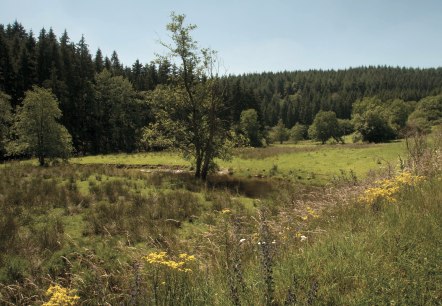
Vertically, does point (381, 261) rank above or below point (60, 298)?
above

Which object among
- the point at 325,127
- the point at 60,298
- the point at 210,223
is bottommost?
the point at 210,223

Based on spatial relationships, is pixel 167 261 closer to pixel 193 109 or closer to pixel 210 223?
pixel 210 223

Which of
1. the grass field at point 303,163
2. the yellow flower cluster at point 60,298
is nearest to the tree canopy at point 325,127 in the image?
the grass field at point 303,163

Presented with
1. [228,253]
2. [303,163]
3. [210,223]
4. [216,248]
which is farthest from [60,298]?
[303,163]

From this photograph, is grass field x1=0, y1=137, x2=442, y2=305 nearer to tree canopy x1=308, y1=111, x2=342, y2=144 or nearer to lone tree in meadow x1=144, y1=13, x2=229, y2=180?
lone tree in meadow x1=144, y1=13, x2=229, y2=180

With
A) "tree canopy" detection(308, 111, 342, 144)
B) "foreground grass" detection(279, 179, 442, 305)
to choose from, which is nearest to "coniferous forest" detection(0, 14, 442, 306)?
"foreground grass" detection(279, 179, 442, 305)

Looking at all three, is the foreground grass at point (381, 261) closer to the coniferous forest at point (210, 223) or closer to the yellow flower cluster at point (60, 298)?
the coniferous forest at point (210, 223)

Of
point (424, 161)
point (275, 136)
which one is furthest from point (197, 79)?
point (275, 136)

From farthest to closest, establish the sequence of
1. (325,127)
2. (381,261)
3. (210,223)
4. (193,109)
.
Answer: (325,127) < (193,109) < (210,223) < (381,261)

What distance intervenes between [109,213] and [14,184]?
7161 millimetres

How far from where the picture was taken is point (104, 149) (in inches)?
2468

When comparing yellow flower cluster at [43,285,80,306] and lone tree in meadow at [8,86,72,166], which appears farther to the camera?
lone tree in meadow at [8,86,72,166]

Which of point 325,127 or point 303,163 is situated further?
point 325,127

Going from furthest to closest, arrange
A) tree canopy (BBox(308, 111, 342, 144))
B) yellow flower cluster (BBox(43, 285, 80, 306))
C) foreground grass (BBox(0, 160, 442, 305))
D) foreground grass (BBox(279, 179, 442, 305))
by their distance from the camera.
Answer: tree canopy (BBox(308, 111, 342, 144)) < foreground grass (BBox(0, 160, 442, 305)) < yellow flower cluster (BBox(43, 285, 80, 306)) < foreground grass (BBox(279, 179, 442, 305))
